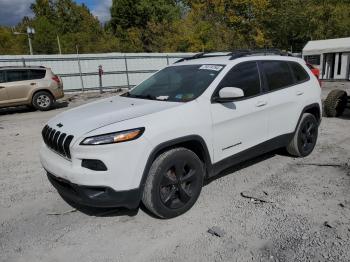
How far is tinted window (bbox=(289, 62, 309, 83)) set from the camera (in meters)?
5.17

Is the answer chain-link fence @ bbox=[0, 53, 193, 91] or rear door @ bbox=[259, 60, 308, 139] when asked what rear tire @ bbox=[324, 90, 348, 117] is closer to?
rear door @ bbox=[259, 60, 308, 139]

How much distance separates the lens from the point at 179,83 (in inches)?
167

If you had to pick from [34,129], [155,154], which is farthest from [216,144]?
[34,129]

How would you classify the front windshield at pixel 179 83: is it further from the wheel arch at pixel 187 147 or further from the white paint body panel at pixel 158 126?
the wheel arch at pixel 187 147

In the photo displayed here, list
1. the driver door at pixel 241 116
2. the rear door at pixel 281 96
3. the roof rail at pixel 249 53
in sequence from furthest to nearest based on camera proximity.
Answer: the rear door at pixel 281 96 < the roof rail at pixel 249 53 < the driver door at pixel 241 116

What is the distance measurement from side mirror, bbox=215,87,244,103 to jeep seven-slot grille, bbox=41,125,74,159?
170 cm

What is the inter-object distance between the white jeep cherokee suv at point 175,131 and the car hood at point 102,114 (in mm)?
12

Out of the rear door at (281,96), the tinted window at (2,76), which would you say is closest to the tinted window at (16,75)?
the tinted window at (2,76)

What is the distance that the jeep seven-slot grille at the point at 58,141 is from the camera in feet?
10.8

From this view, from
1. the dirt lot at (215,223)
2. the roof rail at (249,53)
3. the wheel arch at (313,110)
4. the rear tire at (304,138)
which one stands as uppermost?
the roof rail at (249,53)

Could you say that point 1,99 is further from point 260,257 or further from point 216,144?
point 260,257

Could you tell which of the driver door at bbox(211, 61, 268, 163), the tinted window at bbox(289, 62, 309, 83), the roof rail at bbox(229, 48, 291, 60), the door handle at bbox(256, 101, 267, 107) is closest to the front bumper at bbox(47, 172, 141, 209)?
the driver door at bbox(211, 61, 268, 163)

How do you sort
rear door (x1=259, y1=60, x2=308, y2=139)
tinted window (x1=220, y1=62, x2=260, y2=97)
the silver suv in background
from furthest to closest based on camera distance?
the silver suv in background → rear door (x1=259, y1=60, x2=308, y2=139) → tinted window (x1=220, y1=62, x2=260, y2=97)

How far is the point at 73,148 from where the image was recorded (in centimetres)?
315
